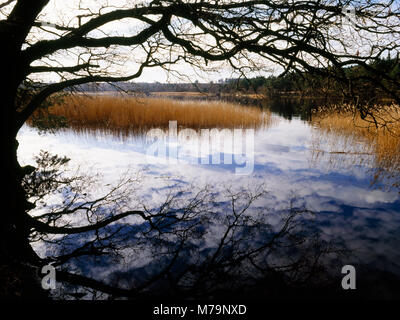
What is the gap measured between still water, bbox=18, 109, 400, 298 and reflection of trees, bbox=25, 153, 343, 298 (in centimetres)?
2

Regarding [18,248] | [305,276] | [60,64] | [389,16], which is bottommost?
[305,276]

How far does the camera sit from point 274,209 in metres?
3.91

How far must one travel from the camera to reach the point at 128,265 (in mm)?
2572

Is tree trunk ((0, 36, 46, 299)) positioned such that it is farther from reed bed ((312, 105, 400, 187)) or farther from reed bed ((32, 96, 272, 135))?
reed bed ((32, 96, 272, 135))

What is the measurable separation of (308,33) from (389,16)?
4.19 ft

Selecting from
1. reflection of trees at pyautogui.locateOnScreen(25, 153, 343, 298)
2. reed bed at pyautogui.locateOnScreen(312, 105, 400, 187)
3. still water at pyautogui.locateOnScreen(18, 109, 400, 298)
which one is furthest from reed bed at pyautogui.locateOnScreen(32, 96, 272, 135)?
reflection of trees at pyautogui.locateOnScreen(25, 153, 343, 298)

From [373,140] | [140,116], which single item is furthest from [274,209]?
[140,116]

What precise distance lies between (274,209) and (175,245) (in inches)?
73.9

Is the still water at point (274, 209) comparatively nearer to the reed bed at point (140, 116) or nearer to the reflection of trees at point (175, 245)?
the reflection of trees at point (175, 245)

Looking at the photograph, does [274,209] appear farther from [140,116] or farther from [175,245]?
[140,116]

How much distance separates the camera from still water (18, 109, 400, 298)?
98.0 inches
